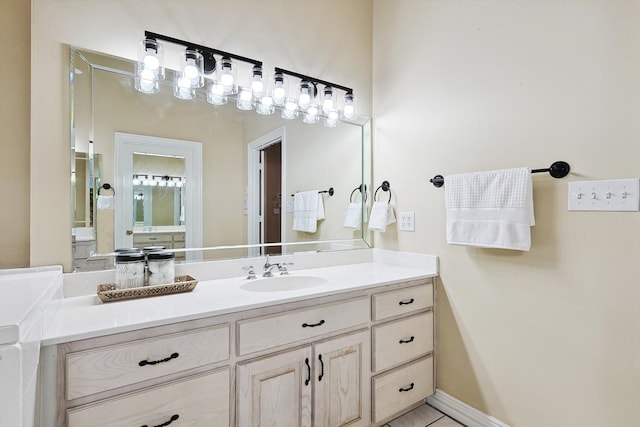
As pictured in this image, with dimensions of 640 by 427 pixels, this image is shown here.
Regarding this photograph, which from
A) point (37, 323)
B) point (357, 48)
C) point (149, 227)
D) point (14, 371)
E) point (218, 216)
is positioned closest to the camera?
point (14, 371)

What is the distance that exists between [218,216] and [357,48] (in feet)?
4.92

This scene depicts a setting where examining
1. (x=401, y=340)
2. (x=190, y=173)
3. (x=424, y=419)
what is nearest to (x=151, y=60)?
(x=190, y=173)

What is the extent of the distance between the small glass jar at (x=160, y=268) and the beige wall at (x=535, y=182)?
4.46 ft

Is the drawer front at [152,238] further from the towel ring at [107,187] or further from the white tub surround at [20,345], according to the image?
the white tub surround at [20,345]

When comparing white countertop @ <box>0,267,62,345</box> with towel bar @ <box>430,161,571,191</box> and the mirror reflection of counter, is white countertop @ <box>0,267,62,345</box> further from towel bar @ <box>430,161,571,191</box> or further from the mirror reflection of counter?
towel bar @ <box>430,161,571,191</box>

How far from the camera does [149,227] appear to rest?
1.48m

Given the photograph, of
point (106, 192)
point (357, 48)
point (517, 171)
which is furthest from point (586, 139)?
point (106, 192)

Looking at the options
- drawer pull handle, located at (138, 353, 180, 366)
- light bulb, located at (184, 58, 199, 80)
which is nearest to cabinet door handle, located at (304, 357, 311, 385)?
drawer pull handle, located at (138, 353, 180, 366)

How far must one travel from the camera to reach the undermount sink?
1619 mm

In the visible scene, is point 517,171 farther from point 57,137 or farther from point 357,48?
point 57,137

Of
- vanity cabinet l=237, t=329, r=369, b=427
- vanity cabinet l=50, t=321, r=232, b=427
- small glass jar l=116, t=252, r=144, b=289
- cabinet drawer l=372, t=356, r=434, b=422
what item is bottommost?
cabinet drawer l=372, t=356, r=434, b=422

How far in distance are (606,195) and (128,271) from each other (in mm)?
1931

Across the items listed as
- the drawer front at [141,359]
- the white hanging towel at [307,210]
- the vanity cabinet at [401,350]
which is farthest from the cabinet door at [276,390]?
the white hanging towel at [307,210]

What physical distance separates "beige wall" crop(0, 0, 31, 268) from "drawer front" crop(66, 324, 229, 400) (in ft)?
2.09
